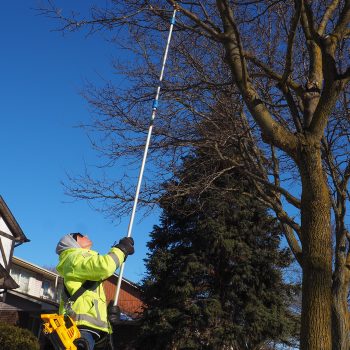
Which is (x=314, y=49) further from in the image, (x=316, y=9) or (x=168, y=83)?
(x=168, y=83)

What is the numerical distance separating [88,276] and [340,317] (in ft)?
21.2

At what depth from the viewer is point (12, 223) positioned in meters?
21.9

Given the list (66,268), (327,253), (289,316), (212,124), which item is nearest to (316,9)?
(212,124)

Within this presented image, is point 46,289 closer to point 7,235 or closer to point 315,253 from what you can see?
point 7,235

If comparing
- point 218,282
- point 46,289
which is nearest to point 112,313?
point 218,282

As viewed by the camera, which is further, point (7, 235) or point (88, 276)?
point (7, 235)

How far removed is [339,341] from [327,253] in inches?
138

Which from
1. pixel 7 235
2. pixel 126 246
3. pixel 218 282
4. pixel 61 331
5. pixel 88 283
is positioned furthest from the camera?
pixel 7 235

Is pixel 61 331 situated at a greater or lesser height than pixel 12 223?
lesser

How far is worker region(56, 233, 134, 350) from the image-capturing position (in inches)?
175

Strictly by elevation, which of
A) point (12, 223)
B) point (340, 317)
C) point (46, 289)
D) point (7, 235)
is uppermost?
point (46, 289)

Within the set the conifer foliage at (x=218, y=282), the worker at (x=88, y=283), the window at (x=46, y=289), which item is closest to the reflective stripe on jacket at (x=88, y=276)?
the worker at (x=88, y=283)

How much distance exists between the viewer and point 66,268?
4.62 metres

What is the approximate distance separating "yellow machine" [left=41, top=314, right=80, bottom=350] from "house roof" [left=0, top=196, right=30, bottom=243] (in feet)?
58.2
